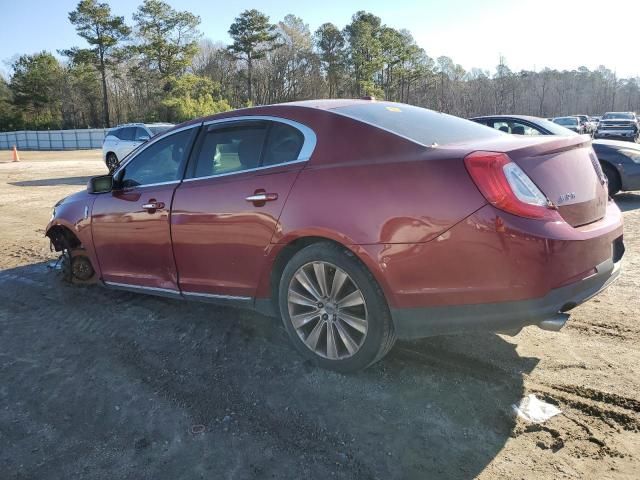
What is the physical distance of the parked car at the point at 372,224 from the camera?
262 centimetres

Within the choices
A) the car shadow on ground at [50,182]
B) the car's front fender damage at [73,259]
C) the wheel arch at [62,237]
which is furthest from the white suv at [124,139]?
the car's front fender damage at [73,259]

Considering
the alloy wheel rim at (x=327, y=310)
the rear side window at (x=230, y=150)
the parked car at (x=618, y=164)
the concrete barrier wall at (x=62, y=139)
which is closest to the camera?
the alloy wheel rim at (x=327, y=310)

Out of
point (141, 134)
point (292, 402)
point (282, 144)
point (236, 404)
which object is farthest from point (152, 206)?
point (141, 134)

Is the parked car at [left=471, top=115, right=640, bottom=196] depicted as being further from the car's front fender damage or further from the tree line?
the tree line

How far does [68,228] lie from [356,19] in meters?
67.1

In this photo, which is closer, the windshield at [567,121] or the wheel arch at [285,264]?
the wheel arch at [285,264]

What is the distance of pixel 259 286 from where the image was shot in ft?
11.5

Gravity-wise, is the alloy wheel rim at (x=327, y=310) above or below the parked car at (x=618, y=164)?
below

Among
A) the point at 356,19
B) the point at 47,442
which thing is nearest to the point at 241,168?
the point at 47,442

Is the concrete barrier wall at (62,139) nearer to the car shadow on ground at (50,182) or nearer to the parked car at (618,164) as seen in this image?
the car shadow on ground at (50,182)

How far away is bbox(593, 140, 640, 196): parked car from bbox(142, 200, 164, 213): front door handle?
765 cm

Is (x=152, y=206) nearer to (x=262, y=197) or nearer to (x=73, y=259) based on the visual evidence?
(x=262, y=197)

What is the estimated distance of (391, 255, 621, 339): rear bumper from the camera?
2615 millimetres

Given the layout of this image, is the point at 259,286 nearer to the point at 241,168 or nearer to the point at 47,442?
the point at 241,168
